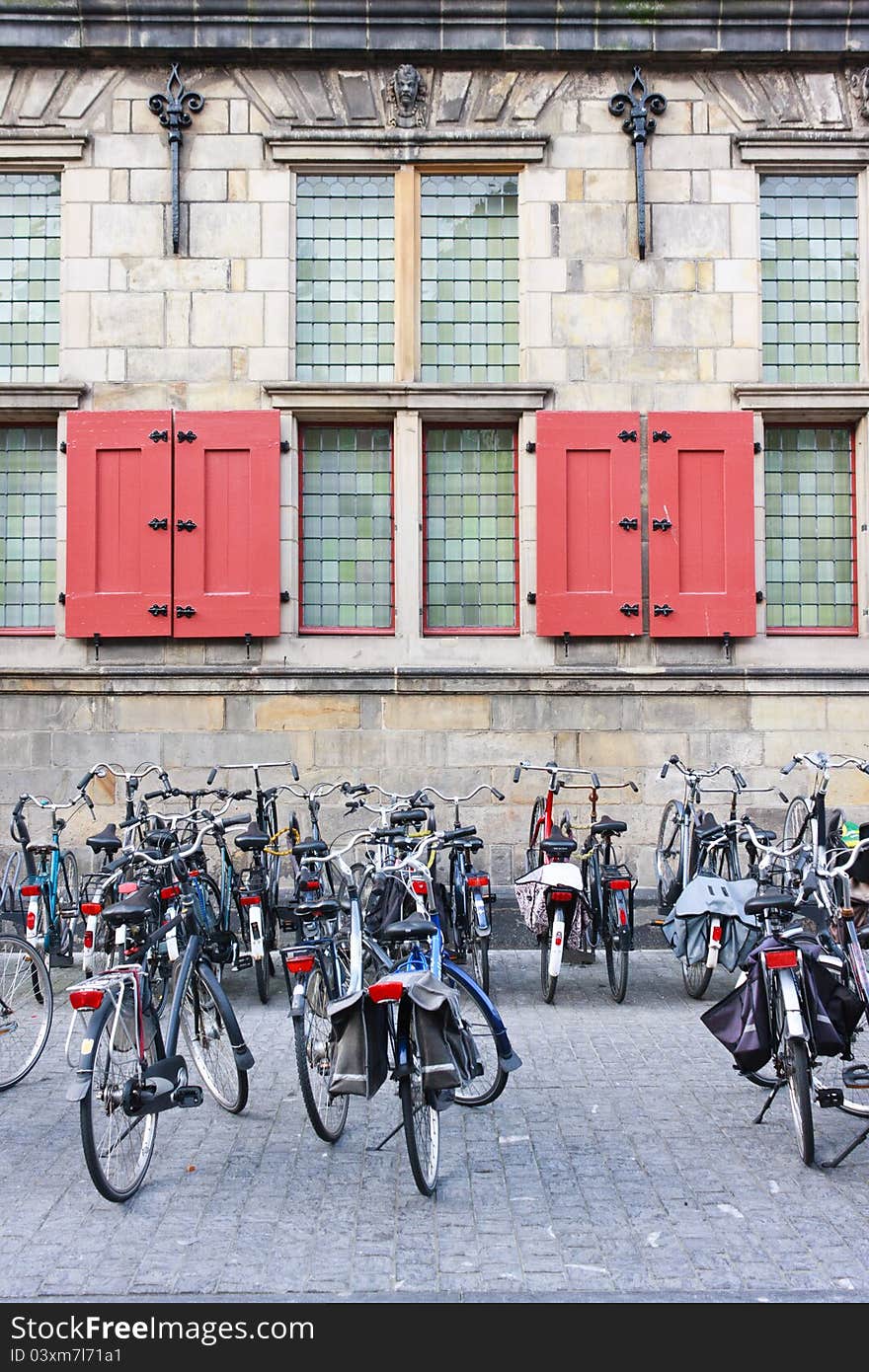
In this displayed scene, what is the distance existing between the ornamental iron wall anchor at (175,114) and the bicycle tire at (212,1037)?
7.09 metres

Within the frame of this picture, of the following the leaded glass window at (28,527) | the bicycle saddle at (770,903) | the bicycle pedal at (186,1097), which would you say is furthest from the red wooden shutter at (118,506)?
the bicycle saddle at (770,903)

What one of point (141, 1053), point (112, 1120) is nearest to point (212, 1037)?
point (141, 1053)

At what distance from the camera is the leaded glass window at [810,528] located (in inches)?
416

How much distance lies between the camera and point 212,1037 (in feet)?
17.5

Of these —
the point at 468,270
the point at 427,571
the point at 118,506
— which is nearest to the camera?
the point at 118,506

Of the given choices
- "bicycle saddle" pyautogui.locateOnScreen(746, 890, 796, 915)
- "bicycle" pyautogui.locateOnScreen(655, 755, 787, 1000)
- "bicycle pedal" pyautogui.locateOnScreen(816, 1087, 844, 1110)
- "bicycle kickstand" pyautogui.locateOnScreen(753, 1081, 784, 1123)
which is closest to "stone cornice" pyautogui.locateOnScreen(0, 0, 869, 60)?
"bicycle" pyautogui.locateOnScreen(655, 755, 787, 1000)

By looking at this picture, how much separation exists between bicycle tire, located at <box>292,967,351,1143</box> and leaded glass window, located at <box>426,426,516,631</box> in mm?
5676

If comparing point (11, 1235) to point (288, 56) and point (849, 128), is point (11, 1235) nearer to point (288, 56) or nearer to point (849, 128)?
point (288, 56)

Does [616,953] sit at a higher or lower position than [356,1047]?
lower

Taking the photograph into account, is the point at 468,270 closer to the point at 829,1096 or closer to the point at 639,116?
the point at 639,116

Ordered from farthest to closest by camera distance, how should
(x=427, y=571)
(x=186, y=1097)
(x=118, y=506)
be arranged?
1. (x=427, y=571)
2. (x=118, y=506)
3. (x=186, y=1097)

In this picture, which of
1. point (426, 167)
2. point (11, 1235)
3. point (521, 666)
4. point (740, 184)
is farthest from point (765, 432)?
point (11, 1235)

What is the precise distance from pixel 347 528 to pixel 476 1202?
6.97 m

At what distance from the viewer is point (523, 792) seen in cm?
1005
